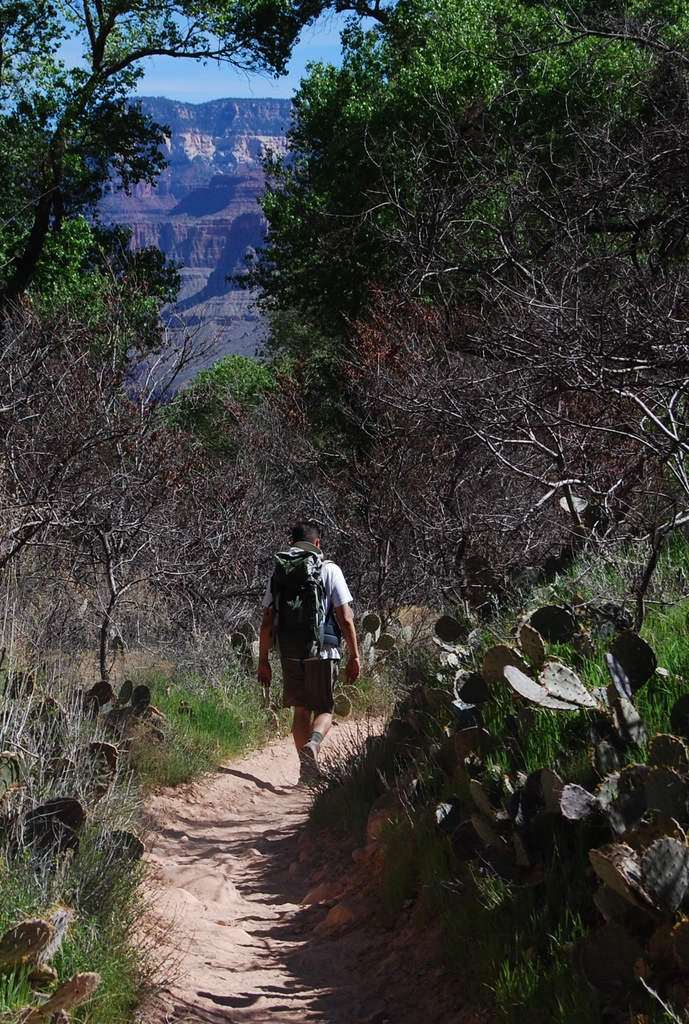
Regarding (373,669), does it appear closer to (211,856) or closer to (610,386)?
(211,856)

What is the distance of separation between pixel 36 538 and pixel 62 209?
43.1 feet

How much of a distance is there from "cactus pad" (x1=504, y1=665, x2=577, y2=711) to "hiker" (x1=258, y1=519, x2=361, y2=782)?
277cm

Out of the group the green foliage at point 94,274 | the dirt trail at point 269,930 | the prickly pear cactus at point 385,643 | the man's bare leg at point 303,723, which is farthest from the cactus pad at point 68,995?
the green foliage at point 94,274

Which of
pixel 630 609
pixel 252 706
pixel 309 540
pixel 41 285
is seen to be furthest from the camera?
pixel 41 285

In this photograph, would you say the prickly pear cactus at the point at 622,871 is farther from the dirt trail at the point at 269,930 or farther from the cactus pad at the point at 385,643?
the cactus pad at the point at 385,643

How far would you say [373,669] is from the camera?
9.44 metres

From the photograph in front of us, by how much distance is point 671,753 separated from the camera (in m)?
3.23

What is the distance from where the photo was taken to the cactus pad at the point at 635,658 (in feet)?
12.7

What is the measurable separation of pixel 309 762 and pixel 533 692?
2915 millimetres

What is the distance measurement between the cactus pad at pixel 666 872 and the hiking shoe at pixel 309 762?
3859 mm

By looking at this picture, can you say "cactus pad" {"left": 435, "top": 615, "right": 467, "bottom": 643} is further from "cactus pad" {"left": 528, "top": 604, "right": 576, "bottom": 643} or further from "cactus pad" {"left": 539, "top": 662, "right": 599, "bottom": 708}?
"cactus pad" {"left": 539, "top": 662, "right": 599, "bottom": 708}

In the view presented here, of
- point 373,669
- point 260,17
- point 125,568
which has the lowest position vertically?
point 373,669

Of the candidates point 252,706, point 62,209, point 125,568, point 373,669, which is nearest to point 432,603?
point 373,669

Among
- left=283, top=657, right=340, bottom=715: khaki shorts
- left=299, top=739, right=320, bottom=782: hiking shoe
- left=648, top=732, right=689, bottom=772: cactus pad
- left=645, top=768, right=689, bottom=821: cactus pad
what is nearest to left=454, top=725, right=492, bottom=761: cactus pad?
left=648, top=732, right=689, bottom=772: cactus pad
